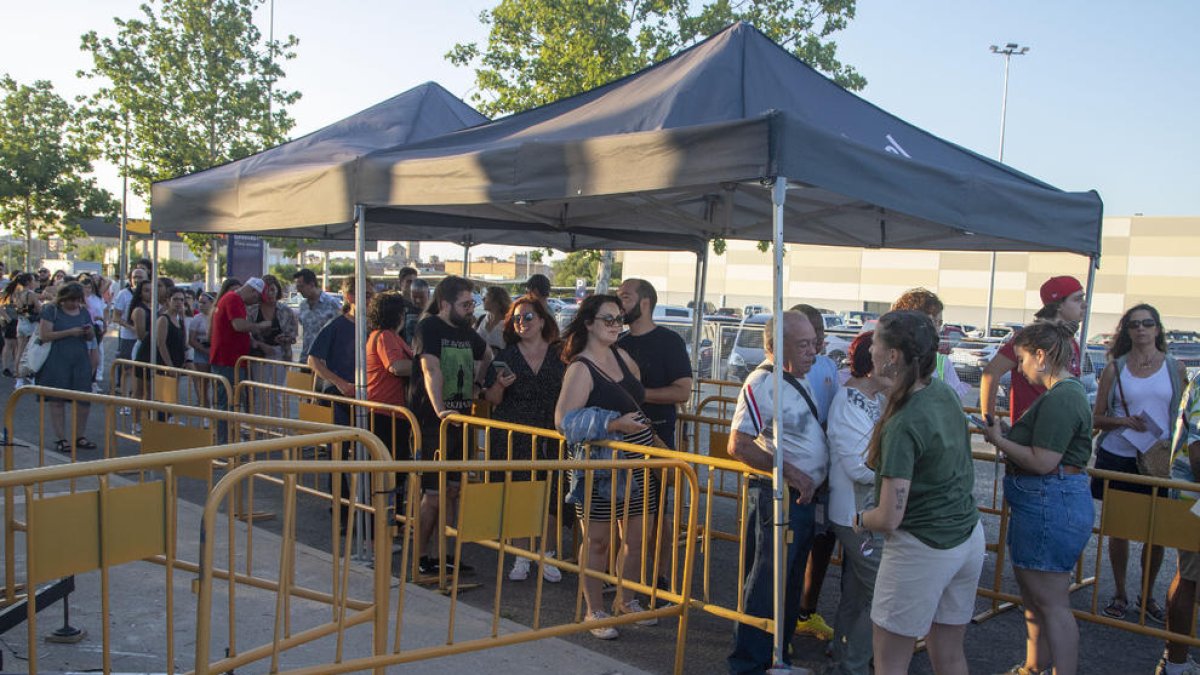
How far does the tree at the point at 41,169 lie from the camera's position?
29.2 metres

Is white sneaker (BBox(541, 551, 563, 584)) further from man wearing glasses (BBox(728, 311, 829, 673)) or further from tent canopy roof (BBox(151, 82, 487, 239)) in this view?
tent canopy roof (BBox(151, 82, 487, 239))

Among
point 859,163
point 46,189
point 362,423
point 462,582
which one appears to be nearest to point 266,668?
point 462,582

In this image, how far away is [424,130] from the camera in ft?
27.8

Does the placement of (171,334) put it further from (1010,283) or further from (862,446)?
(1010,283)

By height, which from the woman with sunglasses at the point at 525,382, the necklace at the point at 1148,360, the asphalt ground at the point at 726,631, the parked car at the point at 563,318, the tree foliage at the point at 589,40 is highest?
the tree foliage at the point at 589,40

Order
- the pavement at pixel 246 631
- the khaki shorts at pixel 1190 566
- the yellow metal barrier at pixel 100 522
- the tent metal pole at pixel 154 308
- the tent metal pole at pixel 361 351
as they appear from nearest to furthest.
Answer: the yellow metal barrier at pixel 100 522, the pavement at pixel 246 631, the khaki shorts at pixel 1190 566, the tent metal pole at pixel 361 351, the tent metal pole at pixel 154 308

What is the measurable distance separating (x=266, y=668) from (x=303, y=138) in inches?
200

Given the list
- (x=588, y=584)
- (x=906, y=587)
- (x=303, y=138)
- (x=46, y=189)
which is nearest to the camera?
(x=906, y=587)

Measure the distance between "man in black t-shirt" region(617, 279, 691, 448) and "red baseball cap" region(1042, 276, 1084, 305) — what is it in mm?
2403

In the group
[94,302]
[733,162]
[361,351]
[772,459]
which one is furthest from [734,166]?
[94,302]

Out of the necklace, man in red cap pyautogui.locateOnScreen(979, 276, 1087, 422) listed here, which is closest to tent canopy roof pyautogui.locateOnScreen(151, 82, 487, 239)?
man in red cap pyautogui.locateOnScreen(979, 276, 1087, 422)

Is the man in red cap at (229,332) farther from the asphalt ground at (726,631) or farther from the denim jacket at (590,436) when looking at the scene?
the denim jacket at (590,436)

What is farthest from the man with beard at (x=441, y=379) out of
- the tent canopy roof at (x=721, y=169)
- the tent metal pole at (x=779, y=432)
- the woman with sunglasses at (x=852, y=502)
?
the woman with sunglasses at (x=852, y=502)

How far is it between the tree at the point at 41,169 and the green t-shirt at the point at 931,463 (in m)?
31.0
